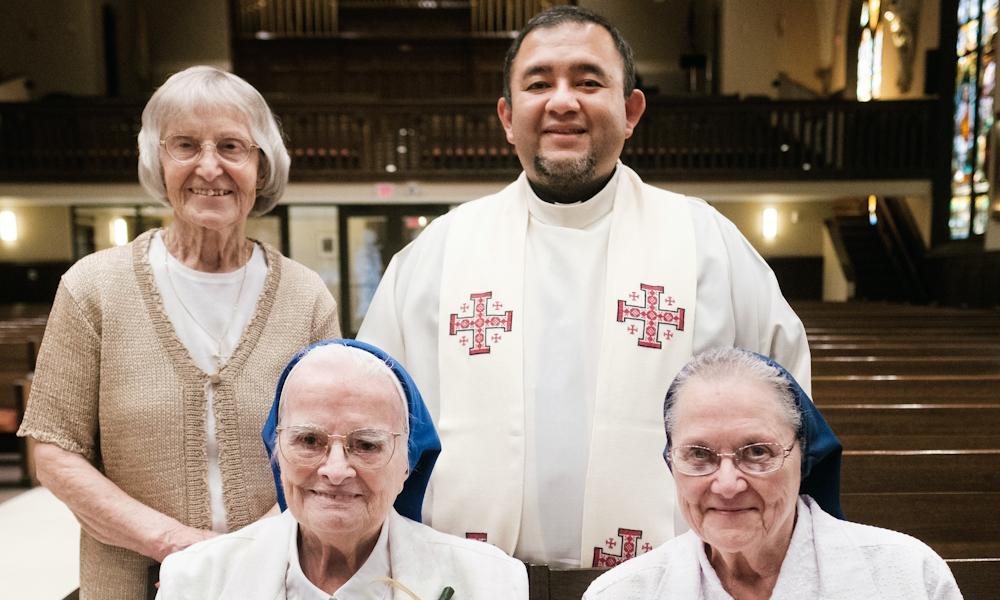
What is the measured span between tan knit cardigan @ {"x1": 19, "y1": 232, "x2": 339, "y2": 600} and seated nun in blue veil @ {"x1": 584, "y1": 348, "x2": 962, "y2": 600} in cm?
83

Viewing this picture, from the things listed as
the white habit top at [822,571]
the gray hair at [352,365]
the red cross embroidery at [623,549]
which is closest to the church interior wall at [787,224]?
the red cross embroidery at [623,549]

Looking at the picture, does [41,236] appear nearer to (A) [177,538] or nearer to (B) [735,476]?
(A) [177,538]

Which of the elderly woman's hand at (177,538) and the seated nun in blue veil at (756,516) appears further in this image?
the elderly woman's hand at (177,538)

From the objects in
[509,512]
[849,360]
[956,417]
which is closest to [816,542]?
[509,512]

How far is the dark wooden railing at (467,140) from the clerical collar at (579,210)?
30.6 feet

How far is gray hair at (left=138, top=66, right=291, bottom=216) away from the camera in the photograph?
172 centimetres

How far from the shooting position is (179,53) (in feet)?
48.1

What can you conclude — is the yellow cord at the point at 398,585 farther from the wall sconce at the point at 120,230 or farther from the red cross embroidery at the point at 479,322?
the wall sconce at the point at 120,230

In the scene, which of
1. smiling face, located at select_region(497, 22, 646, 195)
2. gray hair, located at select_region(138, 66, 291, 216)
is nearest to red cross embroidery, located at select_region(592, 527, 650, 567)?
smiling face, located at select_region(497, 22, 646, 195)

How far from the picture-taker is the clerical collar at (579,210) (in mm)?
2141

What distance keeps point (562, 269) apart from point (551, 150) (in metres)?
0.34

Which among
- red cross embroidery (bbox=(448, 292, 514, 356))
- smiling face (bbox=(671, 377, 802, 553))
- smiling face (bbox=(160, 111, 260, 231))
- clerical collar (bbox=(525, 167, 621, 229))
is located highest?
smiling face (bbox=(160, 111, 260, 231))

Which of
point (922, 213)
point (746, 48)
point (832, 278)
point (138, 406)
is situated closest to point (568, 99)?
point (138, 406)

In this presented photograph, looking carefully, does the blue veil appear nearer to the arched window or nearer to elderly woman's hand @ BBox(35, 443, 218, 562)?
elderly woman's hand @ BBox(35, 443, 218, 562)
